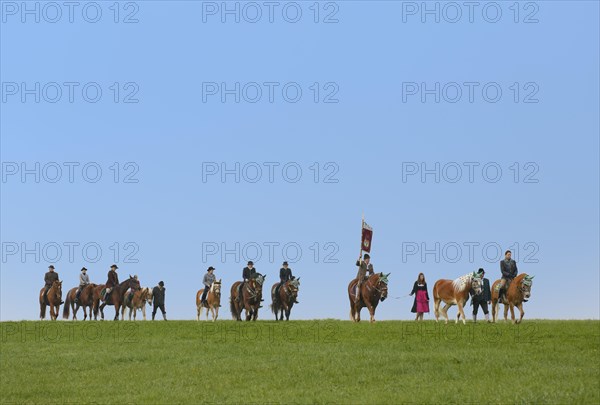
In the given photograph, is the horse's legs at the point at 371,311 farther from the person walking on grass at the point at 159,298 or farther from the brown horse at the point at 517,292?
the person walking on grass at the point at 159,298

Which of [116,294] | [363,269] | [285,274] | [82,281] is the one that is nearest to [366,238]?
[363,269]

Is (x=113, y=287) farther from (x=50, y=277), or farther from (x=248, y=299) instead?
(x=248, y=299)

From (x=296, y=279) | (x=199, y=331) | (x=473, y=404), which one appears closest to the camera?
(x=473, y=404)

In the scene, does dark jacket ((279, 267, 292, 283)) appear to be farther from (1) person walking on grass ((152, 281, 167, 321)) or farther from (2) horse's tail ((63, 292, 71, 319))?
(2) horse's tail ((63, 292, 71, 319))

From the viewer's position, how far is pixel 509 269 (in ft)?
117

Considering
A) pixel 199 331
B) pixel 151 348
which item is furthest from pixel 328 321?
pixel 151 348

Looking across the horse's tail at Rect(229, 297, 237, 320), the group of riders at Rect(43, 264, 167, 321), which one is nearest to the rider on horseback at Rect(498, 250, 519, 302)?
the horse's tail at Rect(229, 297, 237, 320)

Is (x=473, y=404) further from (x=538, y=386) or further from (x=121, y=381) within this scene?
(x=121, y=381)

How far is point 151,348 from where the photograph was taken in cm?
3175

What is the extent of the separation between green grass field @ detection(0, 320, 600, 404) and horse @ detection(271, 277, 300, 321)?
4195 millimetres

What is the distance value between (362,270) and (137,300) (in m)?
14.6

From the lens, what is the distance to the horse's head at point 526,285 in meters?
34.0

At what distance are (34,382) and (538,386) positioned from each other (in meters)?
14.8

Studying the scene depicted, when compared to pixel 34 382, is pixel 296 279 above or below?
above
